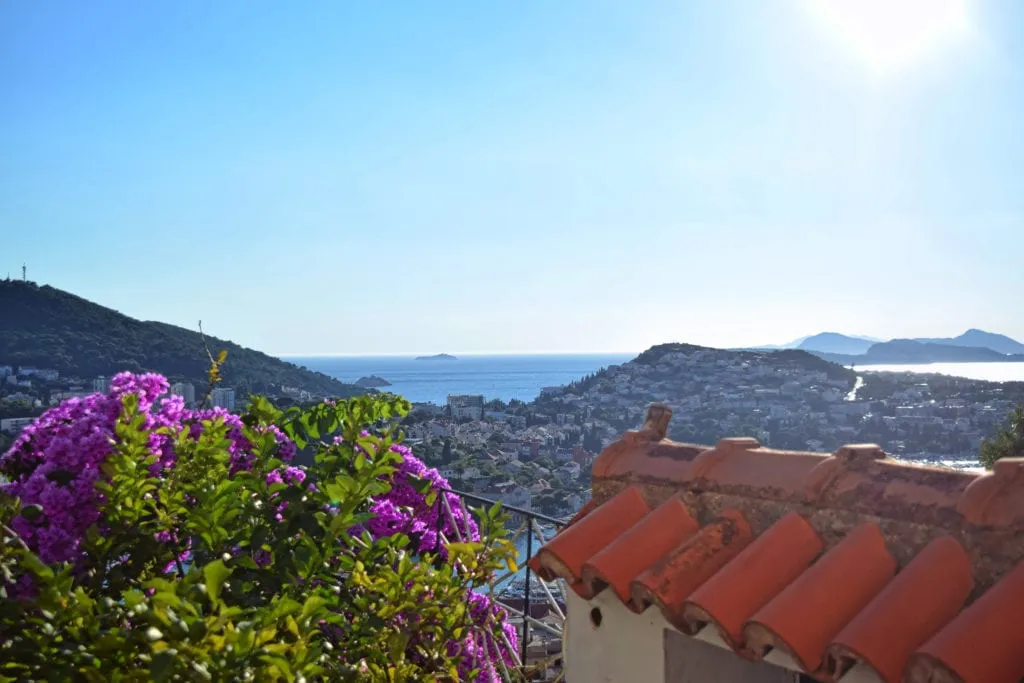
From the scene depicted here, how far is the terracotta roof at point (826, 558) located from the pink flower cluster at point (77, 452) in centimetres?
121

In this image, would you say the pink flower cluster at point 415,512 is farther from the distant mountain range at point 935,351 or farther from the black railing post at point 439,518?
the distant mountain range at point 935,351

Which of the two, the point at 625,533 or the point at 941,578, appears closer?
the point at 941,578

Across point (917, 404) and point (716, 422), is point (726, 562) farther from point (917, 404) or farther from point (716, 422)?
point (917, 404)

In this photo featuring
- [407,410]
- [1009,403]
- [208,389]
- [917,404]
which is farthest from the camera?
[917,404]

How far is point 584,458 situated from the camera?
18516 millimetres

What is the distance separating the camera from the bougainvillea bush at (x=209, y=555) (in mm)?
1562

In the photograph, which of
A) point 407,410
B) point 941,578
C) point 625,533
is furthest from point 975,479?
point 407,410

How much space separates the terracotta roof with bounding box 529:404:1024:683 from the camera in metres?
1.56

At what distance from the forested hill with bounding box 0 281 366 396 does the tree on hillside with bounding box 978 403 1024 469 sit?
49.6 ft

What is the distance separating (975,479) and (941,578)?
252mm

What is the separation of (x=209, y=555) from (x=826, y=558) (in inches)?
61.6

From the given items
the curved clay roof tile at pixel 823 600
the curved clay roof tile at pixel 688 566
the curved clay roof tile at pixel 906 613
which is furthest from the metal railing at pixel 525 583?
the curved clay roof tile at pixel 906 613

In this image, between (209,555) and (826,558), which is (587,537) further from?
(209,555)

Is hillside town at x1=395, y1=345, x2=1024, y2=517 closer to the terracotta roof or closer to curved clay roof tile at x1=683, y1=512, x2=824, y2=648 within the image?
the terracotta roof
